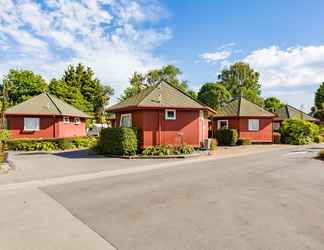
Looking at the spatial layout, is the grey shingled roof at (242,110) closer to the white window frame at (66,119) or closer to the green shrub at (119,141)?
the green shrub at (119,141)

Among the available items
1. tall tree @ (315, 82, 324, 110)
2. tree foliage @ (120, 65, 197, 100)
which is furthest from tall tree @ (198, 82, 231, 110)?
tall tree @ (315, 82, 324, 110)

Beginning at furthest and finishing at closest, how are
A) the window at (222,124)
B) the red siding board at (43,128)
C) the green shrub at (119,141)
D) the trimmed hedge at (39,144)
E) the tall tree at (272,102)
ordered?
1. the tall tree at (272,102)
2. the window at (222,124)
3. the red siding board at (43,128)
4. the trimmed hedge at (39,144)
5. the green shrub at (119,141)

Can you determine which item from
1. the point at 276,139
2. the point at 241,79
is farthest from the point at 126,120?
the point at 241,79

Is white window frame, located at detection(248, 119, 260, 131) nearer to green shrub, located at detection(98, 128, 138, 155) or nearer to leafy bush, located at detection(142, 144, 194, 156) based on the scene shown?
leafy bush, located at detection(142, 144, 194, 156)

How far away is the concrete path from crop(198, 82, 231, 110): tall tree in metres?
53.0

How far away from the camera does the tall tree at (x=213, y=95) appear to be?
5888 cm

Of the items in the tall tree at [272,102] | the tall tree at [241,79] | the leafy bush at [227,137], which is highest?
the tall tree at [241,79]

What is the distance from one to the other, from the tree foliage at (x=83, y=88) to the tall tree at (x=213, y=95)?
69.2 feet

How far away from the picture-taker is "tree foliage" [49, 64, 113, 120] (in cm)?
5050

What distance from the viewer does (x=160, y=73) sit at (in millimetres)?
66250

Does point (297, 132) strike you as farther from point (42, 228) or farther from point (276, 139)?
point (42, 228)

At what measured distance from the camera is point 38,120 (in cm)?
2791

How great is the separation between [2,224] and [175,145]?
15.4 meters

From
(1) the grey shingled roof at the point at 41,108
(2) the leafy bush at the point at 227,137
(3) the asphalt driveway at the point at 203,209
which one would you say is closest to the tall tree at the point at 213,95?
(2) the leafy bush at the point at 227,137
